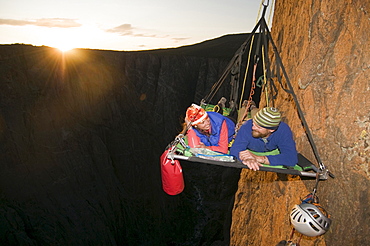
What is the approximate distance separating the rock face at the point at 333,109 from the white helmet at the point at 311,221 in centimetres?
79

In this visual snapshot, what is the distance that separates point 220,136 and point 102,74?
15561mm

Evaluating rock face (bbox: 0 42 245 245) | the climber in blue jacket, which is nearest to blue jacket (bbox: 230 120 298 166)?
the climber in blue jacket

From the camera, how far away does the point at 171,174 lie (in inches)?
145

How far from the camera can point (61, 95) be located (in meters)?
16.5

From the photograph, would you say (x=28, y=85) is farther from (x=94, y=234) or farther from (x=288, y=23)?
(x=288, y=23)

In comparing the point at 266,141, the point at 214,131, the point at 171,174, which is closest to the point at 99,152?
the point at 171,174

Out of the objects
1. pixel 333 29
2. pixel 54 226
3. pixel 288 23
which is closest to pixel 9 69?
pixel 54 226

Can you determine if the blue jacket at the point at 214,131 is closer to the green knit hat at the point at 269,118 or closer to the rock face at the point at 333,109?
the green knit hat at the point at 269,118

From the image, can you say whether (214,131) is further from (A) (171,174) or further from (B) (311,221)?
(B) (311,221)

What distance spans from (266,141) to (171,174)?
1.34 m

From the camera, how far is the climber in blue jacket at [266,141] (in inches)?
123

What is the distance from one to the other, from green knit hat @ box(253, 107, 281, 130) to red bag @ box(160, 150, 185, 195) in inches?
48.8

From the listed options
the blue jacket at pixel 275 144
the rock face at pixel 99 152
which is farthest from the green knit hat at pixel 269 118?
the rock face at pixel 99 152

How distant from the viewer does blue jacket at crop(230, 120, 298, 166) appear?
3.23 meters
